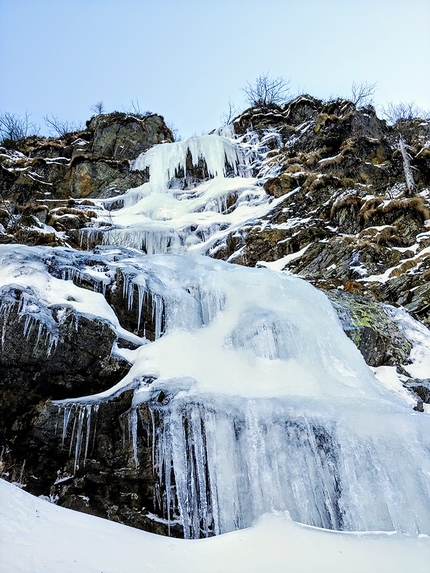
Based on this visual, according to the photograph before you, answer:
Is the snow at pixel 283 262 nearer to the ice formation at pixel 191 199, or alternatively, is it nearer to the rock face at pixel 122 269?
the rock face at pixel 122 269

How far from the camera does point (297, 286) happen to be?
7219mm

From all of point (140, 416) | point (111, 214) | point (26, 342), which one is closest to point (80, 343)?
point (26, 342)

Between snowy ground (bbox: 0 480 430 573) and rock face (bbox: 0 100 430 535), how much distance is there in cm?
128

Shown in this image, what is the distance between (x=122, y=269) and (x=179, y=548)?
4.23 m

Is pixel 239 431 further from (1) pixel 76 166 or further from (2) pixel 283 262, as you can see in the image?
(1) pixel 76 166

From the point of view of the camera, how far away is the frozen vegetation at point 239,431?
309 cm

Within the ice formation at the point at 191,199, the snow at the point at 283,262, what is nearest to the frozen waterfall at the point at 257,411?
the snow at the point at 283,262

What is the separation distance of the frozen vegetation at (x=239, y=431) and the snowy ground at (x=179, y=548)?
0.6 inches

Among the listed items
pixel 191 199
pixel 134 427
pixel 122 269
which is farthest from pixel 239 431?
pixel 191 199

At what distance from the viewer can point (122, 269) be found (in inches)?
266

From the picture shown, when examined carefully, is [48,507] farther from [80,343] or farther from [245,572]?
[80,343]

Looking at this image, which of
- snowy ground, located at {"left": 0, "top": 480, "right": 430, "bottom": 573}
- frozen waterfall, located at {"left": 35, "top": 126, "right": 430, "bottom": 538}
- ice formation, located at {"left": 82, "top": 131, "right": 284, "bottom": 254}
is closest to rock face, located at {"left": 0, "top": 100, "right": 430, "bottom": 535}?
frozen waterfall, located at {"left": 35, "top": 126, "right": 430, "bottom": 538}

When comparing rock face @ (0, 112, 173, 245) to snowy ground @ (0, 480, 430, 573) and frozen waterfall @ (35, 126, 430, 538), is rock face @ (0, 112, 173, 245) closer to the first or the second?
frozen waterfall @ (35, 126, 430, 538)

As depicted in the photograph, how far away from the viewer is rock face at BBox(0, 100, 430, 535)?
16.5 feet
